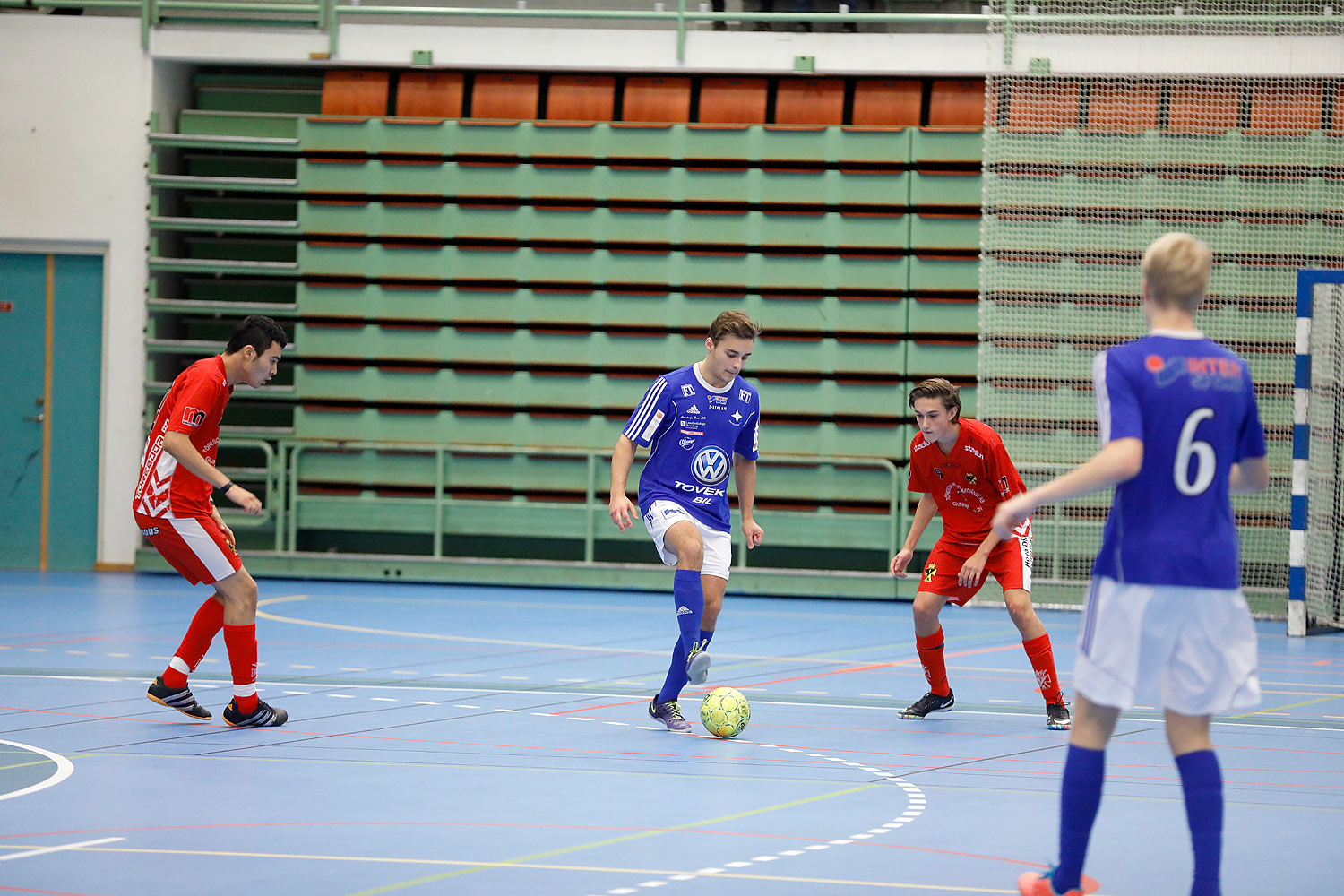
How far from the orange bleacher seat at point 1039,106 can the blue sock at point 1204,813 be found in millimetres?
10994

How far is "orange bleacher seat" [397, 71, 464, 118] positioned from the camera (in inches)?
608

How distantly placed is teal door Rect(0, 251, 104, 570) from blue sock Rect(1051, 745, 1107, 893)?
44.7ft

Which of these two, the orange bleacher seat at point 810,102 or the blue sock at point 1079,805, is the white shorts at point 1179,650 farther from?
the orange bleacher seat at point 810,102

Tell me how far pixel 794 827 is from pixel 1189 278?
2.37 meters

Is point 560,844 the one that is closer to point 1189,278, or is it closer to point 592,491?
point 1189,278

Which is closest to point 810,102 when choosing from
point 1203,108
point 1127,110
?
point 1127,110

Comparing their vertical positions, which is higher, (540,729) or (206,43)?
(206,43)

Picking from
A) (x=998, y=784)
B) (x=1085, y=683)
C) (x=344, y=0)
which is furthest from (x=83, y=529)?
(x=1085, y=683)

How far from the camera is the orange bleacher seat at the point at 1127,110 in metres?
14.2

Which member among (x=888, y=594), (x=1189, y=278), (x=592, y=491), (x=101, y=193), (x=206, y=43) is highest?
(x=206, y=43)

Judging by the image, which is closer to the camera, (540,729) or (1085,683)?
(1085,683)

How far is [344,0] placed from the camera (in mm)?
16344

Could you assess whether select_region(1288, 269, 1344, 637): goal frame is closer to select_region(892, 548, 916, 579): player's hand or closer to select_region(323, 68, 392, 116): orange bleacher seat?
select_region(892, 548, 916, 579): player's hand

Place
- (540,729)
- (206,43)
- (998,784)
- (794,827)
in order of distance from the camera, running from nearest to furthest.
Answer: (794,827), (998,784), (540,729), (206,43)
